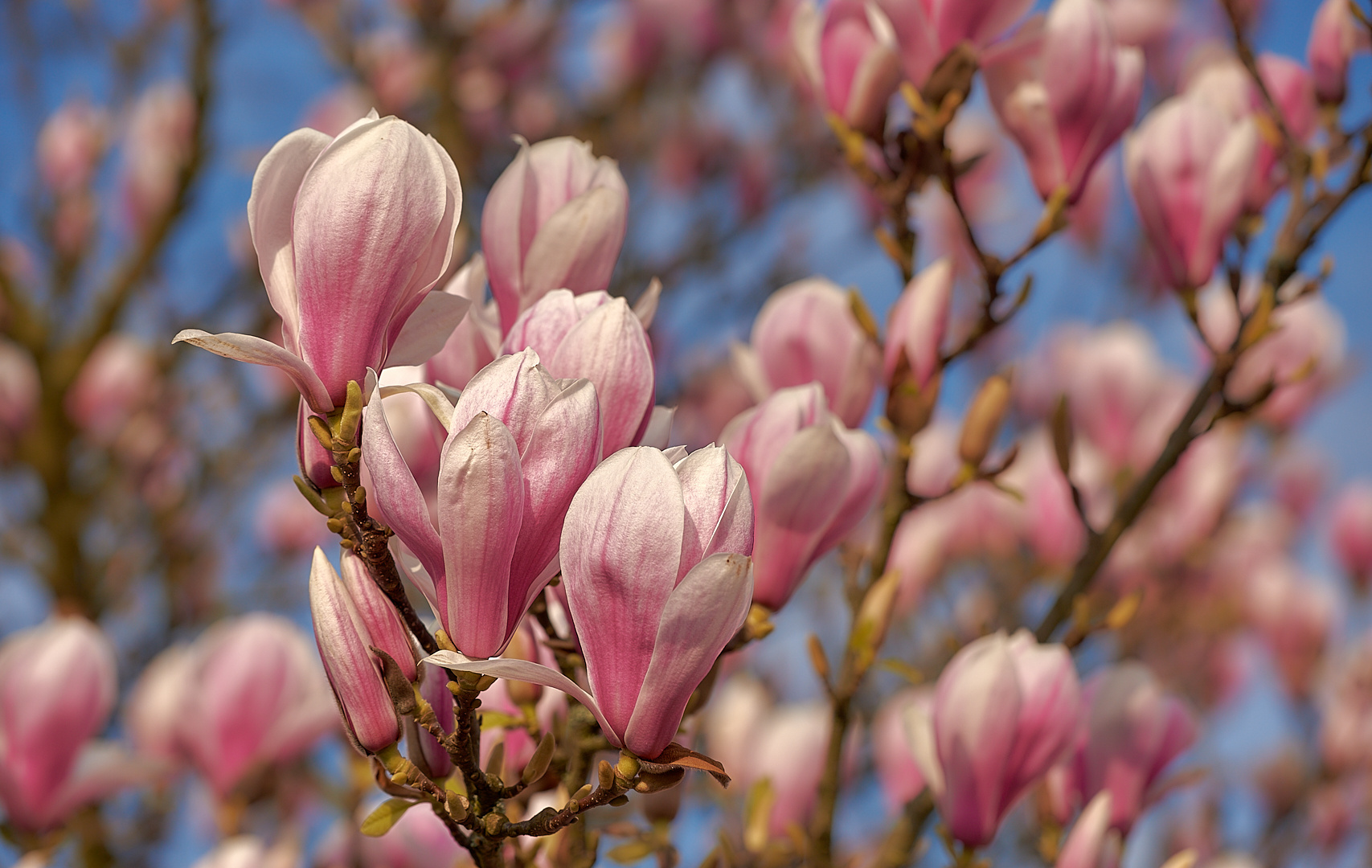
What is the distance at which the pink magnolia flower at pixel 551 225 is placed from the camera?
111 cm

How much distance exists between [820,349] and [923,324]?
14 cm

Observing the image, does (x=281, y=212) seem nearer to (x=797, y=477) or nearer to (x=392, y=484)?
(x=392, y=484)

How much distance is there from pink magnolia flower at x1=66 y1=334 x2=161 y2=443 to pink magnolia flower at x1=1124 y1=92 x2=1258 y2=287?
358 cm

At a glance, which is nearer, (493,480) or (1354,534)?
(493,480)

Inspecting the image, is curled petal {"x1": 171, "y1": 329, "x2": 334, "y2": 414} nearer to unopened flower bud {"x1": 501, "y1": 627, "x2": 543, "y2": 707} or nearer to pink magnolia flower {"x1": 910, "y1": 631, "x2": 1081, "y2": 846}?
unopened flower bud {"x1": 501, "y1": 627, "x2": 543, "y2": 707}

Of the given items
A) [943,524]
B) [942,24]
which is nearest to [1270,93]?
[942,24]

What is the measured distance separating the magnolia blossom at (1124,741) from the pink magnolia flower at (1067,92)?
0.69m

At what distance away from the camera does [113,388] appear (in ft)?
13.9

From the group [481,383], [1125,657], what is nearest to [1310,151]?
[481,383]

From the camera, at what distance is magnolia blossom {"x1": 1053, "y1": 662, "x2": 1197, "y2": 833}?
1.50m

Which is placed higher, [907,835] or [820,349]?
[820,349]

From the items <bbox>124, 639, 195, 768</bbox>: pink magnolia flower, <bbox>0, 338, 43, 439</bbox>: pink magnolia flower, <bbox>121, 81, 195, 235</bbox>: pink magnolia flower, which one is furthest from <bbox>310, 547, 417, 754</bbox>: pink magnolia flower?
<bbox>121, 81, 195, 235</bbox>: pink magnolia flower

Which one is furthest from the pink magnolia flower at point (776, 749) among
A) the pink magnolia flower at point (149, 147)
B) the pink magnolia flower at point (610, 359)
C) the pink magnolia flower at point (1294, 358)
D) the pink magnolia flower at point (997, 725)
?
the pink magnolia flower at point (149, 147)

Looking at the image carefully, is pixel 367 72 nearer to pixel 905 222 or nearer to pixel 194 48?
pixel 194 48
